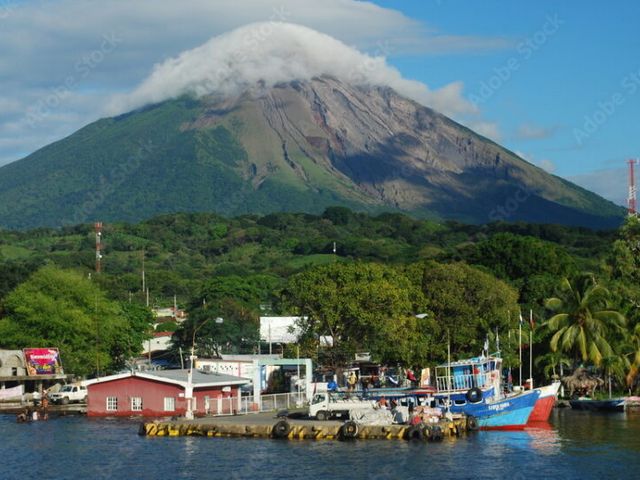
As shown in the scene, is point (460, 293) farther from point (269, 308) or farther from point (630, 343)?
point (269, 308)

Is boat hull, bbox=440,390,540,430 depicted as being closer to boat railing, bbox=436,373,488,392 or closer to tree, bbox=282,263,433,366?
boat railing, bbox=436,373,488,392

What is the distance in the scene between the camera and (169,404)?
69375 millimetres

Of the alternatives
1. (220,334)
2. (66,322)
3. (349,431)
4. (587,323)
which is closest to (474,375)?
(349,431)

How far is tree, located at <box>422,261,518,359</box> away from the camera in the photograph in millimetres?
81125

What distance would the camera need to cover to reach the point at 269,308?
468ft

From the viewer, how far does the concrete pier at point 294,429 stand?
181 ft

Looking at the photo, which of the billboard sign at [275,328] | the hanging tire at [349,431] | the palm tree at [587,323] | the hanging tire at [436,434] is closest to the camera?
the hanging tire at [436,434]

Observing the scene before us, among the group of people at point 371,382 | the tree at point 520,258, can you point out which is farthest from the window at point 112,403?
the tree at point 520,258

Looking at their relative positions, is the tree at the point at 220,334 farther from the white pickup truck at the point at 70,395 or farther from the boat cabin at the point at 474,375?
the boat cabin at the point at 474,375

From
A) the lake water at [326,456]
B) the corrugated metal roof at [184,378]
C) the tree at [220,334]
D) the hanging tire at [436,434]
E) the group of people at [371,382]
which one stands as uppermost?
the tree at [220,334]

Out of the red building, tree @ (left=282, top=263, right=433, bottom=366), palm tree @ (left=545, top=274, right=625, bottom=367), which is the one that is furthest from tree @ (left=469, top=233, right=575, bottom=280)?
the red building

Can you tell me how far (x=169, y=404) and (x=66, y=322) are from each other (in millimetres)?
22229

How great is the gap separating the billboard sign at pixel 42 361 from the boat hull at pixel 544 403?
38377 millimetres

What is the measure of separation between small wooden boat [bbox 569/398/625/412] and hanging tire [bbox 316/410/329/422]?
2170 centimetres
